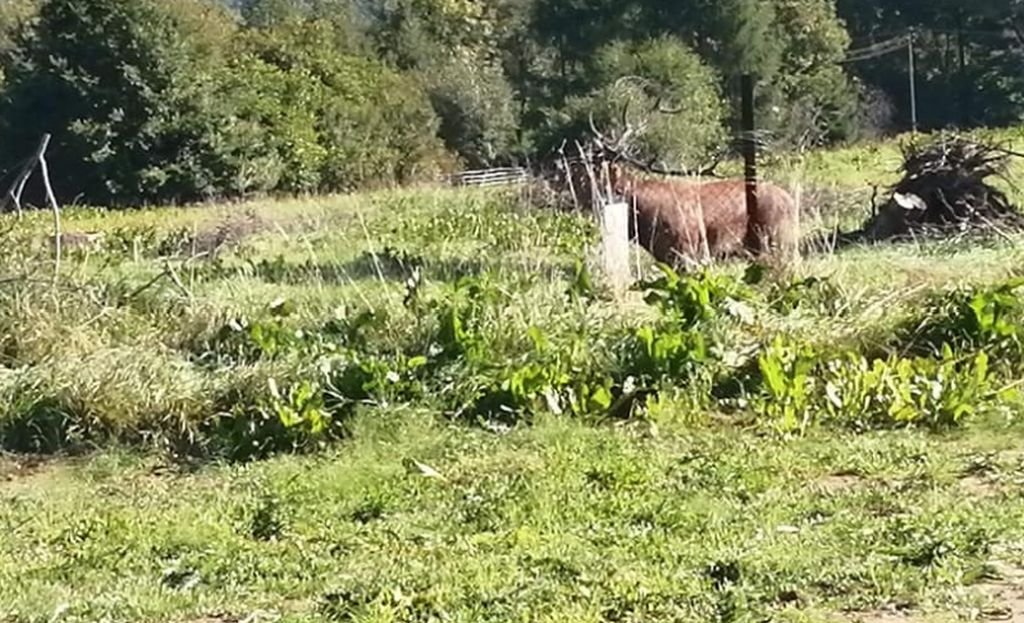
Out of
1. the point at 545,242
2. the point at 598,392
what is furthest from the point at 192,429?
the point at 545,242

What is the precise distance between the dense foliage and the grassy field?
56.6 ft

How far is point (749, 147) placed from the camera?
9906 mm

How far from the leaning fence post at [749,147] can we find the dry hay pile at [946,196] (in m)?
1.31

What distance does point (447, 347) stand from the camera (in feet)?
22.6

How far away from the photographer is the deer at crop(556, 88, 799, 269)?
10602 mm

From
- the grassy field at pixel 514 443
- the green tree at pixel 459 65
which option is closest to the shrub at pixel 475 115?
the green tree at pixel 459 65

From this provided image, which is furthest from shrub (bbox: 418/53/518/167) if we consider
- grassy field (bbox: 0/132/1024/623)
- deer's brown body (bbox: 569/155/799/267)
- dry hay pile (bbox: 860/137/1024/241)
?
grassy field (bbox: 0/132/1024/623)

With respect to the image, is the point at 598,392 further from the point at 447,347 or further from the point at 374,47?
the point at 374,47

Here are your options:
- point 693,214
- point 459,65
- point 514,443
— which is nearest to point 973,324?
point 514,443

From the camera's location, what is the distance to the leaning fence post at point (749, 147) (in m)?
9.63

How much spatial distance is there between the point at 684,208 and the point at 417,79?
34151mm

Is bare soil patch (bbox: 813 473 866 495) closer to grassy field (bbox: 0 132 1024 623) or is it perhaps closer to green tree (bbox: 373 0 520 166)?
grassy field (bbox: 0 132 1024 623)

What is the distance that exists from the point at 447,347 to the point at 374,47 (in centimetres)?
4306

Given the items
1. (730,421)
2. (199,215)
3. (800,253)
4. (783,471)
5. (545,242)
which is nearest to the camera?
→ (783,471)
